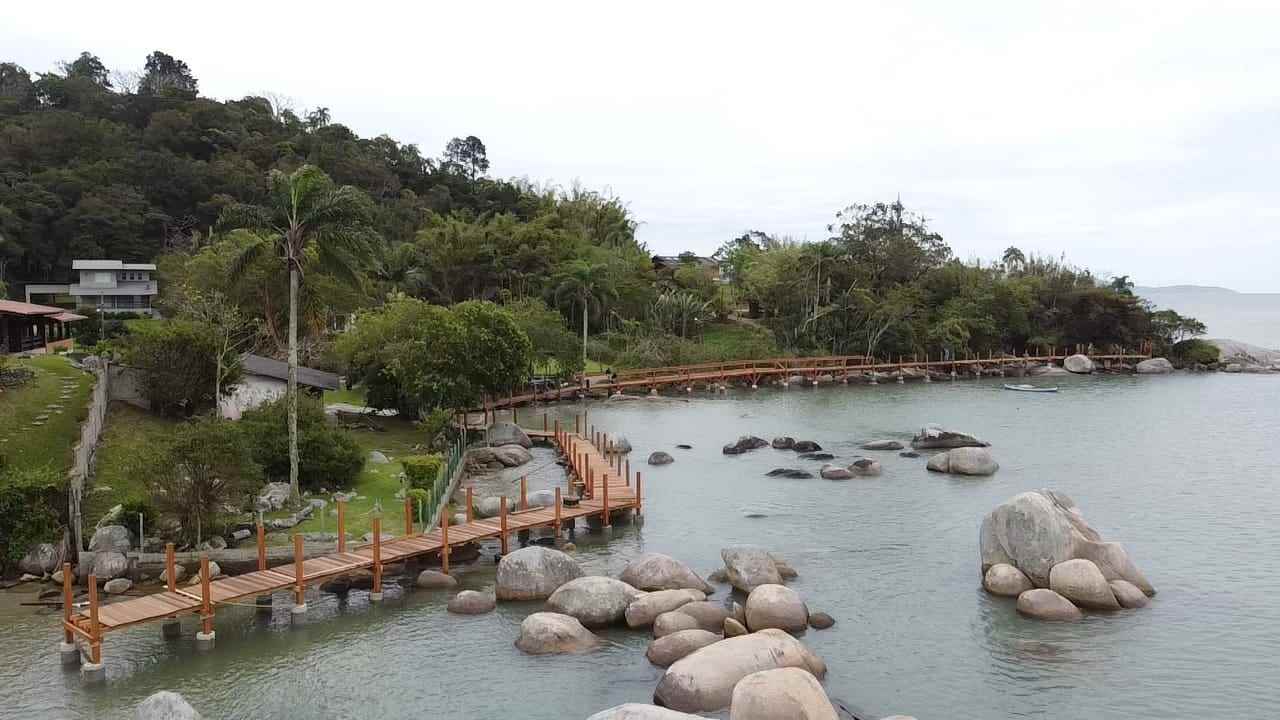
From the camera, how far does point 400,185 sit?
117 m

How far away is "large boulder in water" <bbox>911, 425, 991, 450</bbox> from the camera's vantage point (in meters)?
45.3

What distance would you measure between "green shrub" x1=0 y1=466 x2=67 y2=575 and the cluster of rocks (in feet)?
76.6

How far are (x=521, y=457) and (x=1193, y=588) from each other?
81.5 feet

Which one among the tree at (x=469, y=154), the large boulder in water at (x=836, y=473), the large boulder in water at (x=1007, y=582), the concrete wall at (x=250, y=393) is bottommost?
the large boulder in water at (x=1007, y=582)

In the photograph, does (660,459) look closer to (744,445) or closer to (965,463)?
(744,445)

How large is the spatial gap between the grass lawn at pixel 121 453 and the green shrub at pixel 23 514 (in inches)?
76.4

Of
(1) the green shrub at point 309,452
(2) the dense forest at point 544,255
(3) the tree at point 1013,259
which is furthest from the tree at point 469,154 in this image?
(1) the green shrub at point 309,452

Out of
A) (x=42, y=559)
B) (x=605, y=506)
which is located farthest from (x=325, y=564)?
(x=605, y=506)

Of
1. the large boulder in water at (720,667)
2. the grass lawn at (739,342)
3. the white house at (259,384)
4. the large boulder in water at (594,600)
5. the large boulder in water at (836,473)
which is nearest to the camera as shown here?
the large boulder in water at (720,667)

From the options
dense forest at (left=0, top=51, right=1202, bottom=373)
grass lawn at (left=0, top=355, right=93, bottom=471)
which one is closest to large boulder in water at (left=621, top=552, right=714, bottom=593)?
grass lawn at (left=0, top=355, right=93, bottom=471)

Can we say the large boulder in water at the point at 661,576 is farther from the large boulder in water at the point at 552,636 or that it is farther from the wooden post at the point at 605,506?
the wooden post at the point at 605,506

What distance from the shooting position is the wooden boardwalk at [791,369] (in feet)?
212

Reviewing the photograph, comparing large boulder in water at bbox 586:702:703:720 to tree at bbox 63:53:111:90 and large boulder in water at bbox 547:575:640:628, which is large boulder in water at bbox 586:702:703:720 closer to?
large boulder in water at bbox 547:575:640:628

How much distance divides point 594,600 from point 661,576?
2.37m
